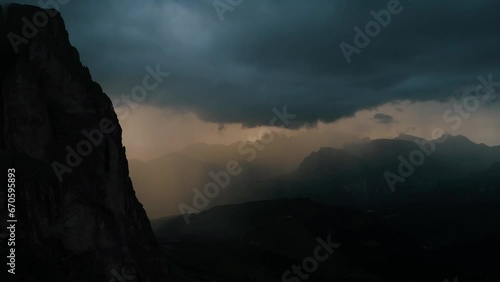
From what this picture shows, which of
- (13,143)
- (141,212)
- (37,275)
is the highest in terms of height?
(13,143)

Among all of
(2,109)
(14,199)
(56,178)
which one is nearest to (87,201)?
(56,178)

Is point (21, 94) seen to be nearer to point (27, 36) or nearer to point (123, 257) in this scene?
point (27, 36)

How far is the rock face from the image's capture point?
2879 inches

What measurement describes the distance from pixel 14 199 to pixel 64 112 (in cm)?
2020

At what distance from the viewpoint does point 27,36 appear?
278 feet

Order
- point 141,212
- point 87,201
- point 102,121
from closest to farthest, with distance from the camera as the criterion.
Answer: point 87,201
point 102,121
point 141,212

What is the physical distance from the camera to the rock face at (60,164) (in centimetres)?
7312

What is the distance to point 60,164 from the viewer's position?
7956 centimetres

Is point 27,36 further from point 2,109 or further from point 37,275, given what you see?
A: point 37,275

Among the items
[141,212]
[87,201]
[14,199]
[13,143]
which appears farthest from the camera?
[141,212]

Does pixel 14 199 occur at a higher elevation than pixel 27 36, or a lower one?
lower

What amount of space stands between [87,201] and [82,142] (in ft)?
31.8

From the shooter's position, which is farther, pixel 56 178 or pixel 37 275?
pixel 56 178

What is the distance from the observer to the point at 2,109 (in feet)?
254
